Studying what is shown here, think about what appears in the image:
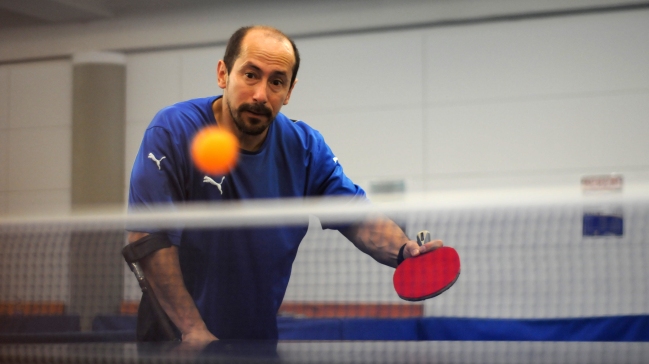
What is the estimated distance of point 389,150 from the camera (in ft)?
16.1

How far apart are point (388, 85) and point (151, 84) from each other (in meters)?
1.88

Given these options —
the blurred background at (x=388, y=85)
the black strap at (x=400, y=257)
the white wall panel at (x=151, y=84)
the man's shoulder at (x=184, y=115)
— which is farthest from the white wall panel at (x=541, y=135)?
the man's shoulder at (x=184, y=115)

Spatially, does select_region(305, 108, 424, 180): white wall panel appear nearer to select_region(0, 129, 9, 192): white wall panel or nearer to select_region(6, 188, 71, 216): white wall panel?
select_region(6, 188, 71, 216): white wall panel

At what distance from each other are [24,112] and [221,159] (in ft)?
16.2

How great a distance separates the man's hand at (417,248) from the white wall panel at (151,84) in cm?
402

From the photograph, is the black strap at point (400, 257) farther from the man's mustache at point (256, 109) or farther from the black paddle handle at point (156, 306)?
the black paddle handle at point (156, 306)

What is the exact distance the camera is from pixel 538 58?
184 inches

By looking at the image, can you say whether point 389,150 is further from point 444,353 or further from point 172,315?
point 444,353

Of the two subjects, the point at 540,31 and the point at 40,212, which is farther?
the point at 40,212

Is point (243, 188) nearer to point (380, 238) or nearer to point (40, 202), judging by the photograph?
point (380, 238)

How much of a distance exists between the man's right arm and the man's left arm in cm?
51

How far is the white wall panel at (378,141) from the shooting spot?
4.88m

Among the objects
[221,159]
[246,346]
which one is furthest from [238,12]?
[246,346]

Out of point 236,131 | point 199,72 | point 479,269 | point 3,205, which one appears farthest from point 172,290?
point 3,205
